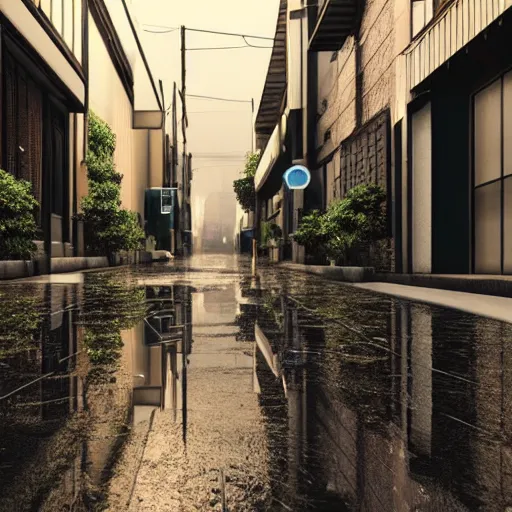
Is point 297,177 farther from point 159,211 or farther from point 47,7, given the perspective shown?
point 159,211

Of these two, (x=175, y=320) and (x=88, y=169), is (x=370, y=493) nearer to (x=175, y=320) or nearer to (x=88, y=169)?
(x=175, y=320)

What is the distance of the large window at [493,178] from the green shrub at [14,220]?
9.01 m

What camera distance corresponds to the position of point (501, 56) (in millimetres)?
8656

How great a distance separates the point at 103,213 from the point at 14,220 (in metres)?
8.72

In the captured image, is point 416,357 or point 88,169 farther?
point 88,169

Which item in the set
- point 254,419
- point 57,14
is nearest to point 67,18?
point 57,14

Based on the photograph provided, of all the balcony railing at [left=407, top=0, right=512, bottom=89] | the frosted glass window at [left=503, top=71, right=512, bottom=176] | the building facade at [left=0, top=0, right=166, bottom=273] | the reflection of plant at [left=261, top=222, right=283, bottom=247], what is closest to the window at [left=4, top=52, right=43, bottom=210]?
the building facade at [left=0, top=0, right=166, bottom=273]

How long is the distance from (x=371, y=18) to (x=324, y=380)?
526 inches

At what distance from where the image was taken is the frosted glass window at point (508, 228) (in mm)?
8727

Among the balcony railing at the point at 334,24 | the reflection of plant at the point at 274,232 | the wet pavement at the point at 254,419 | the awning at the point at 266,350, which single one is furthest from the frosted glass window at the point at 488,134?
the reflection of plant at the point at 274,232

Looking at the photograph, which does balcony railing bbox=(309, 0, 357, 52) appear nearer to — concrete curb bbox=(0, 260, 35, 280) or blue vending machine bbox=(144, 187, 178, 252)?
concrete curb bbox=(0, 260, 35, 280)

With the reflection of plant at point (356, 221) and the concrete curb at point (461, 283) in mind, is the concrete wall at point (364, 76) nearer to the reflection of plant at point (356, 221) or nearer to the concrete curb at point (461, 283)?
the reflection of plant at point (356, 221)

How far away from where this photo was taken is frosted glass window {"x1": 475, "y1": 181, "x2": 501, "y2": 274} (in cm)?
912

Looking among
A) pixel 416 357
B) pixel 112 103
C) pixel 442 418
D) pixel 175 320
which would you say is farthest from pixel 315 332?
pixel 112 103
